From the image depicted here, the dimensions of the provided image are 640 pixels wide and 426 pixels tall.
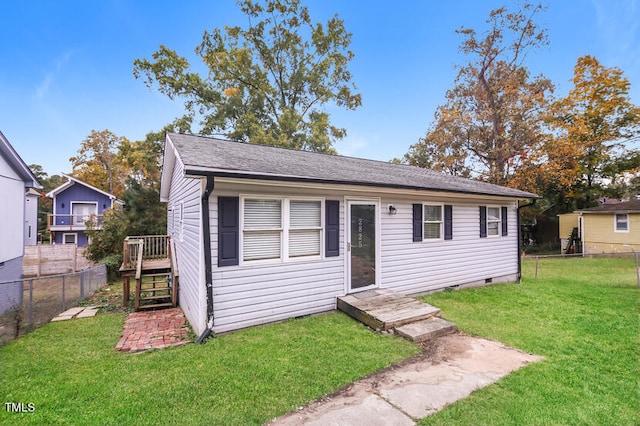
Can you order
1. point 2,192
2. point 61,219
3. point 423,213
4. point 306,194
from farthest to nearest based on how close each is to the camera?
point 61,219 → point 2,192 → point 423,213 → point 306,194

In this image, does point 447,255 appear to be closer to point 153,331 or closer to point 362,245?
point 362,245

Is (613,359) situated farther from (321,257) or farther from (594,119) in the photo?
(594,119)

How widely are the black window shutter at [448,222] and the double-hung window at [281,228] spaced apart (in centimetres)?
381

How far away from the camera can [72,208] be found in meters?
20.5

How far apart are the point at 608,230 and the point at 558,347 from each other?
17770 mm

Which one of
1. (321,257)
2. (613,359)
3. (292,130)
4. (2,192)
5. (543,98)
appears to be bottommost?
(613,359)

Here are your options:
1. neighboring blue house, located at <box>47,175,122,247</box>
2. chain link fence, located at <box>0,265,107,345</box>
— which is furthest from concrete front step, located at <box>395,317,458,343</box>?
neighboring blue house, located at <box>47,175,122,247</box>

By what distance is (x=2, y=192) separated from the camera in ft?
25.2

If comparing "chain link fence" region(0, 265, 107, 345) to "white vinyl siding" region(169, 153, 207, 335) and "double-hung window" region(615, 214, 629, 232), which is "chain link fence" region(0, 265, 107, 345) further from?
"double-hung window" region(615, 214, 629, 232)

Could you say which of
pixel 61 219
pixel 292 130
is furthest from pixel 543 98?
pixel 61 219

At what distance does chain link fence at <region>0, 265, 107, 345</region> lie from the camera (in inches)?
190

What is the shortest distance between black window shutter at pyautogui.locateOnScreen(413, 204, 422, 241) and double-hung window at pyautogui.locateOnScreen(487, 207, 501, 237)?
3.02 metres

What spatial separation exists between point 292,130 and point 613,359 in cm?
1753

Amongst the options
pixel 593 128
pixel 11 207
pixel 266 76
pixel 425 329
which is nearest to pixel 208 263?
pixel 425 329
